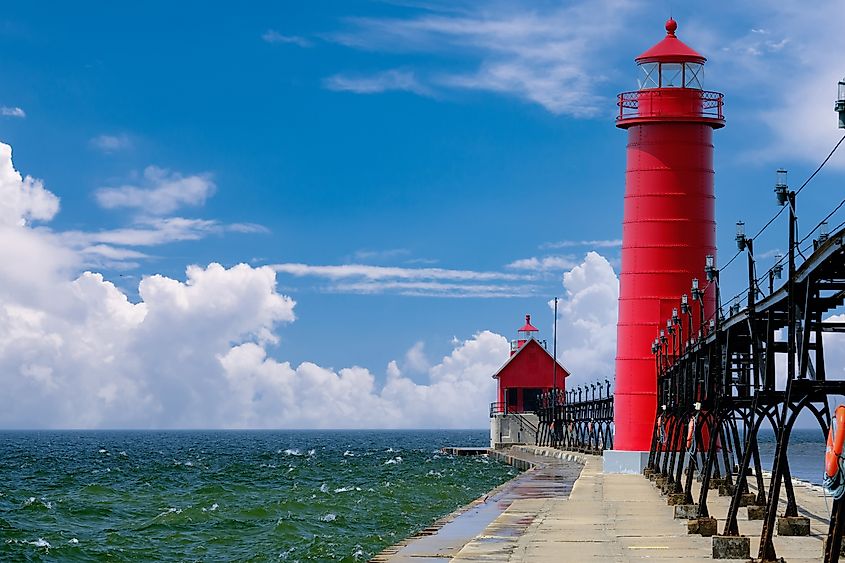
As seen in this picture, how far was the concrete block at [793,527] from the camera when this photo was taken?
2172 centimetres

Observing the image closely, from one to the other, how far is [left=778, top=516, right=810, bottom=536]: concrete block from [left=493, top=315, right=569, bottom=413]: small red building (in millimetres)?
68908

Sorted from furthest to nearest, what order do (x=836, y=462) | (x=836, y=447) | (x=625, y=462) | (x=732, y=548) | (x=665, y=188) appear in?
(x=625, y=462), (x=665, y=188), (x=732, y=548), (x=836, y=447), (x=836, y=462)

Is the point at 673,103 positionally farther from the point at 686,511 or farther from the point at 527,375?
the point at 527,375

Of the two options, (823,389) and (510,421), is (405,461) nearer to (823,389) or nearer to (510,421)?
(510,421)

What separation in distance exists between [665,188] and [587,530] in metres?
17.5

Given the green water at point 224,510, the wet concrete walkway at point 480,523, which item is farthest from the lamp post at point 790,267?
the green water at point 224,510

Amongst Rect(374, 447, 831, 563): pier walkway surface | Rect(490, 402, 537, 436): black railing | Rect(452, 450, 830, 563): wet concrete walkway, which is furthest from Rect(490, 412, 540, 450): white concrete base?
Rect(452, 450, 830, 563): wet concrete walkway

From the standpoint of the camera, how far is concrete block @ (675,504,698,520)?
25484 millimetres

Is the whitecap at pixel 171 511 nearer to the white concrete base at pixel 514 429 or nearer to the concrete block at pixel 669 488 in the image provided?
the concrete block at pixel 669 488

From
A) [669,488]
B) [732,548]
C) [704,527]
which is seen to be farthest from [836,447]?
[669,488]

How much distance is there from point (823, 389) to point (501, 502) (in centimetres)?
1626

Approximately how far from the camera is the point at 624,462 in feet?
137

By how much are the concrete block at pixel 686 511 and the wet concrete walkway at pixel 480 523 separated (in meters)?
3.17

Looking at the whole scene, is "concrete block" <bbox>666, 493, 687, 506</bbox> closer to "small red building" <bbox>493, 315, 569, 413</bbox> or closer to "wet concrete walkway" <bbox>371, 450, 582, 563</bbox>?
"wet concrete walkway" <bbox>371, 450, 582, 563</bbox>
